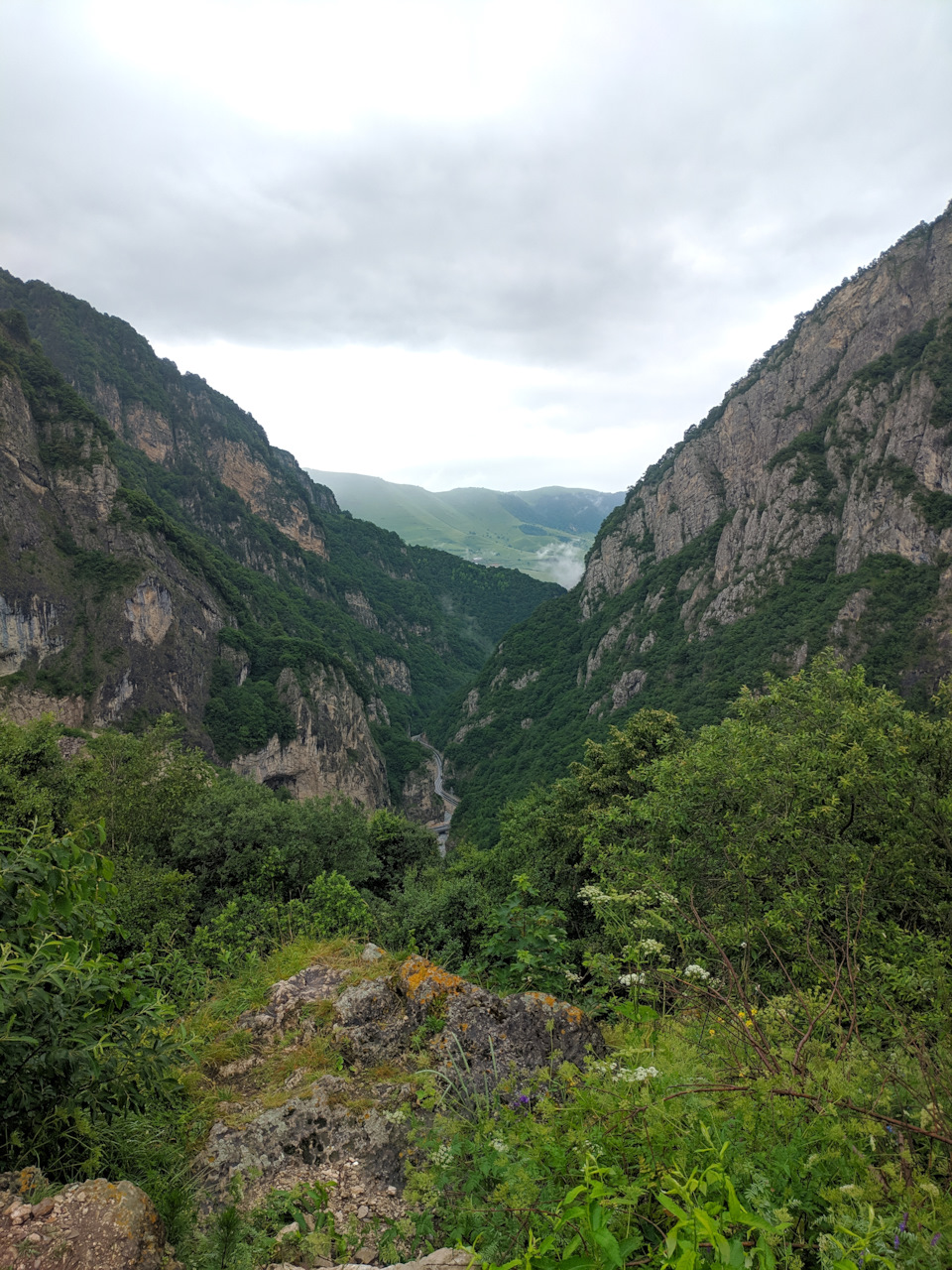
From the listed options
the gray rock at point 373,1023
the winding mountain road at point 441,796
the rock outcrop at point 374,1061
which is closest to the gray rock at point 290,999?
the rock outcrop at point 374,1061

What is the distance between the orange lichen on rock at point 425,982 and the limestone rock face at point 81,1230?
3.08 metres

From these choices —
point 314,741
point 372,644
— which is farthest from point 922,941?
point 372,644

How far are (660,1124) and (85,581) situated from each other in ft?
309

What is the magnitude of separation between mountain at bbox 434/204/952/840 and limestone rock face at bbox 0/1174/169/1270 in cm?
6992

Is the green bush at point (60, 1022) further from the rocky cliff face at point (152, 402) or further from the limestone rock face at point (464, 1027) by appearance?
the rocky cliff face at point (152, 402)

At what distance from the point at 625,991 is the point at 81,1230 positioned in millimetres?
6214

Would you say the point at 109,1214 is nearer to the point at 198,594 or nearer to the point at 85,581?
the point at 85,581

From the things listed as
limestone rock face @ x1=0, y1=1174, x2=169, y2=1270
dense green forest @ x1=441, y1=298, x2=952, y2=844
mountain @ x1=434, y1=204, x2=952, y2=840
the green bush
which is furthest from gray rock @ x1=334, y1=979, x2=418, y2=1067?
mountain @ x1=434, y1=204, x2=952, y2=840

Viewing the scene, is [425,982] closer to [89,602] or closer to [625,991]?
[625,991]

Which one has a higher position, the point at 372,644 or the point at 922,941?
the point at 922,941

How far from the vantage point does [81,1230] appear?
2.41 m

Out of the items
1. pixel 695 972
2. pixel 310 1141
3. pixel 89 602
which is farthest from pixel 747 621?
pixel 89 602

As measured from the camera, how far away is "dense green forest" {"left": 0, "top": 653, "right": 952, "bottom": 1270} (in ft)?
7.54

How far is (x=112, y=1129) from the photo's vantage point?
3027 millimetres
